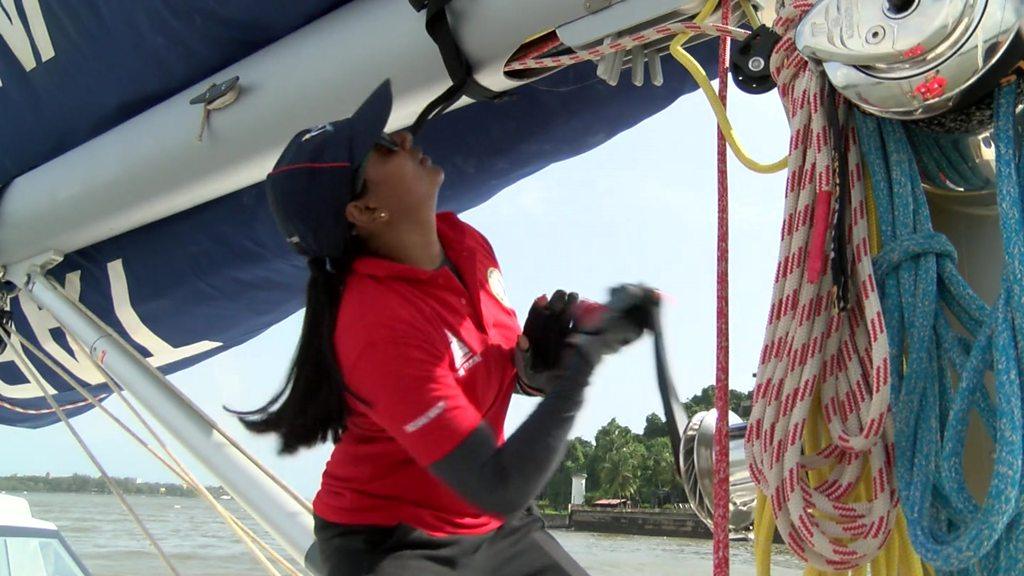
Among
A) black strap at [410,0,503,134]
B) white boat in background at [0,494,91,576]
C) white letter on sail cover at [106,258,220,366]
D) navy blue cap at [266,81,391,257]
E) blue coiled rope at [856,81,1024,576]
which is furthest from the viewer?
white boat in background at [0,494,91,576]

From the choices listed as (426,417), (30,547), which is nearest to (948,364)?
(426,417)

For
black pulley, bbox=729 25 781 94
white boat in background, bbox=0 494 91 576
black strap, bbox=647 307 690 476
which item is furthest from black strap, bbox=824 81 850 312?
white boat in background, bbox=0 494 91 576

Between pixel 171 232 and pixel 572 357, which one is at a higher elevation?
pixel 171 232

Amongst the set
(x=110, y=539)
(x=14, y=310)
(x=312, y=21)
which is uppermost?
(x=312, y=21)

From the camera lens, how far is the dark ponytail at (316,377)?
3.14 ft

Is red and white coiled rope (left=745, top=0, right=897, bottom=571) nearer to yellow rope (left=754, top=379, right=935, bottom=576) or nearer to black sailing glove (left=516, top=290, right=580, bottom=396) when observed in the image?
yellow rope (left=754, top=379, right=935, bottom=576)

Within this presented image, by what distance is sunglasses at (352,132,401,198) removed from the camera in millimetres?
953

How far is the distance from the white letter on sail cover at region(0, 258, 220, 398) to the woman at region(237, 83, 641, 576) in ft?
2.71

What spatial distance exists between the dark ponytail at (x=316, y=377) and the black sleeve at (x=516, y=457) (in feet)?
0.56

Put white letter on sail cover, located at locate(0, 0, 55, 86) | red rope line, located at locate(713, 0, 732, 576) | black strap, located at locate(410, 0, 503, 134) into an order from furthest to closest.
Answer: white letter on sail cover, located at locate(0, 0, 55, 86), black strap, located at locate(410, 0, 503, 134), red rope line, located at locate(713, 0, 732, 576)

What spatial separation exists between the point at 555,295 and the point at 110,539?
8.16 m

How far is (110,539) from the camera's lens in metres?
8.17

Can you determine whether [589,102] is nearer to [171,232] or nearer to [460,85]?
[460,85]

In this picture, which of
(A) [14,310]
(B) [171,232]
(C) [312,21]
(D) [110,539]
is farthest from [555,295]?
(D) [110,539]
